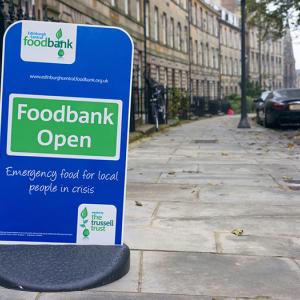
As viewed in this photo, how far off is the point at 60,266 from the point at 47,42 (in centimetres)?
140

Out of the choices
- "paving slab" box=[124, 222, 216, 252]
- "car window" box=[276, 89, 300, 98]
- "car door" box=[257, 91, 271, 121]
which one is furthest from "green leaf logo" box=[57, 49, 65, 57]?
"car door" box=[257, 91, 271, 121]

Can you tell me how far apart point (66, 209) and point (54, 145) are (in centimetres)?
42

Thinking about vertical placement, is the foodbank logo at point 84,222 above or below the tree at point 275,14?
below

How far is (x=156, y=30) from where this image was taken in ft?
125

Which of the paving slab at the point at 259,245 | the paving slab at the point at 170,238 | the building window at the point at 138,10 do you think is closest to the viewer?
the paving slab at the point at 259,245

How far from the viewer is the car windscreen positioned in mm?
17984

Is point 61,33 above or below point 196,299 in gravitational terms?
above

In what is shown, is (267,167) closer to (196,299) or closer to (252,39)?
(196,299)

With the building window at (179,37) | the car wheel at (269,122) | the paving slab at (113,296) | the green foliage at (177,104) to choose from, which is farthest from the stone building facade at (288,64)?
the paving slab at (113,296)

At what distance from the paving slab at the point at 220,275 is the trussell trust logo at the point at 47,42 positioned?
4.91 feet

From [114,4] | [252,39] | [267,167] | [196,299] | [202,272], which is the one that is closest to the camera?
[196,299]

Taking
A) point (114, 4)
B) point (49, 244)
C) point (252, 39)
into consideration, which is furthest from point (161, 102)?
point (252, 39)

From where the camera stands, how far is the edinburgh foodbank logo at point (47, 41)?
3.37m

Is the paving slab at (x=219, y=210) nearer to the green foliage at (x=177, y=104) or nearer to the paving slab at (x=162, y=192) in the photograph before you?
the paving slab at (x=162, y=192)
